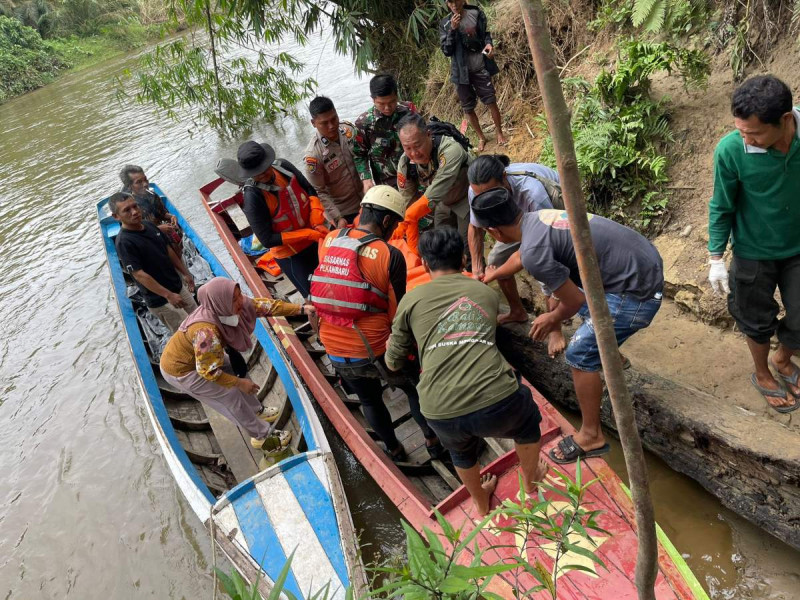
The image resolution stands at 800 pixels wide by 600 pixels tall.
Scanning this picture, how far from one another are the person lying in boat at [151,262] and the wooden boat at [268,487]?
440mm

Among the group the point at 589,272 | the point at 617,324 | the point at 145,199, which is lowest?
the point at 617,324

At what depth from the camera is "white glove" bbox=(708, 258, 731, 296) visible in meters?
2.83

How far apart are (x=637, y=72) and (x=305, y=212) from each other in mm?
3126

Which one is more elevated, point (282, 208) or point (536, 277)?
point (282, 208)

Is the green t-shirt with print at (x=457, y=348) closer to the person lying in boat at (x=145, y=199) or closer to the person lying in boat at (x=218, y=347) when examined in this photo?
the person lying in boat at (x=218, y=347)

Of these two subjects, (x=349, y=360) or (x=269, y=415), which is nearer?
(x=349, y=360)

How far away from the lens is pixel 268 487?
332 centimetres

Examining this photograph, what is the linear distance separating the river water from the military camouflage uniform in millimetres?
2318

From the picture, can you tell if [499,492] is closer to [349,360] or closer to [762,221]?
[349,360]

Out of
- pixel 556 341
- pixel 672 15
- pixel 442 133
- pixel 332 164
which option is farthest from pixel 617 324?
pixel 672 15

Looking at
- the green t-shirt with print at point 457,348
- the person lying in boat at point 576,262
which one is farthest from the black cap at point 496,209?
the green t-shirt with print at point 457,348

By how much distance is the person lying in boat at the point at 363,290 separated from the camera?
2.92 metres

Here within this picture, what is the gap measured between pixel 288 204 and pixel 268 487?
2.09 m

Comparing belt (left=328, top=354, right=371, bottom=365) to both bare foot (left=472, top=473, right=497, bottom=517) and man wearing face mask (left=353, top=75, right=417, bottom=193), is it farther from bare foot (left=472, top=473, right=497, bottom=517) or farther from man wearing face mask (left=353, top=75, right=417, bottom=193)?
man wearing face mask (left=353, top=75, right=417, bottom=193)
